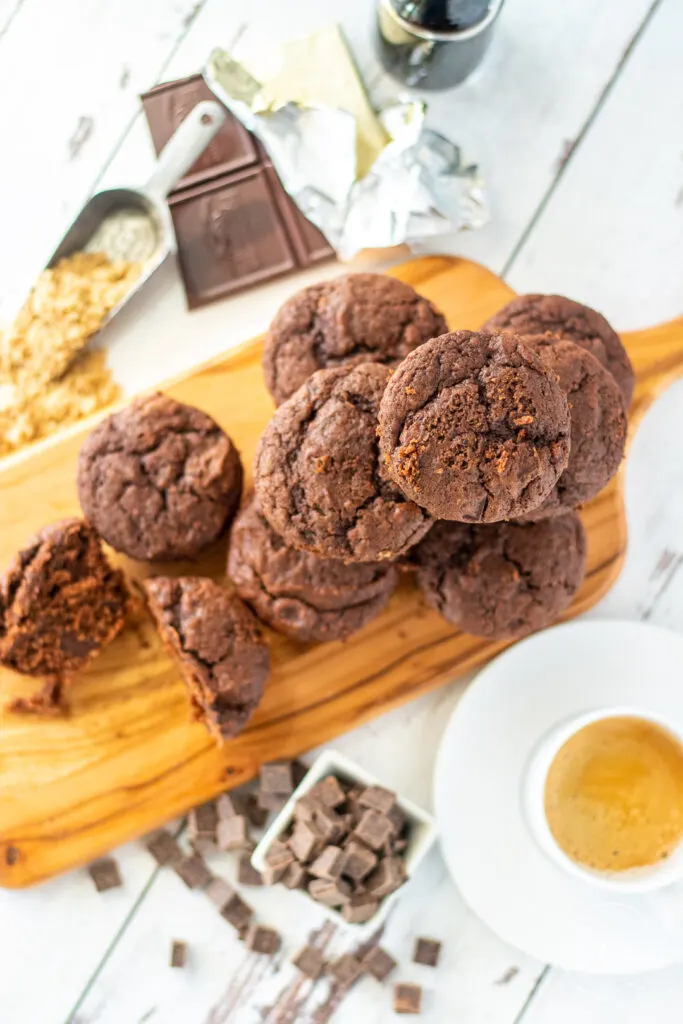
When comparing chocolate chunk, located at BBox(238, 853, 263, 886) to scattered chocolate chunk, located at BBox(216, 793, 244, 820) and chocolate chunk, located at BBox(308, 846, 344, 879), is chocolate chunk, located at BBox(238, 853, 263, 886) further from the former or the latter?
chocolate chunk, located at BBox(308, 846, 344, 879)

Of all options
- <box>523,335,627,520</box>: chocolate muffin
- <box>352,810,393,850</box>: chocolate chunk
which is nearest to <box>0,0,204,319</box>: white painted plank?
<box>523,335,627,520</box>: chocolate muffin

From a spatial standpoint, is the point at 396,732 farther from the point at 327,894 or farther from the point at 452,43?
the point at 452,43

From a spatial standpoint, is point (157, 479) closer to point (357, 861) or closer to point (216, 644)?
point (216, 644)

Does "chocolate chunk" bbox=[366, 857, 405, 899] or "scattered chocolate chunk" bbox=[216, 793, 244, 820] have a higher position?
"scattered chocolate chunk" bbox=[216, 793, 244, 820]

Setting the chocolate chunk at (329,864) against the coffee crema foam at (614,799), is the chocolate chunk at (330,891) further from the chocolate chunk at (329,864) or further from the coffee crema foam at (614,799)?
the coffee crema foam at (614,799)

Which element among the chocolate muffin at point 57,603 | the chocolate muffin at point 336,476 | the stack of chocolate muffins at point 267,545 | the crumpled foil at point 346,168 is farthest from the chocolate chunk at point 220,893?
the crumpled foil at point 346,168

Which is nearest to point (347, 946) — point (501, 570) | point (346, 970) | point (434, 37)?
point (346, 970)

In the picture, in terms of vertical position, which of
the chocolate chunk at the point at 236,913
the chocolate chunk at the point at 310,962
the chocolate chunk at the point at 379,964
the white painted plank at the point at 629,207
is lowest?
the chocolate chunk at the point at 379,964
